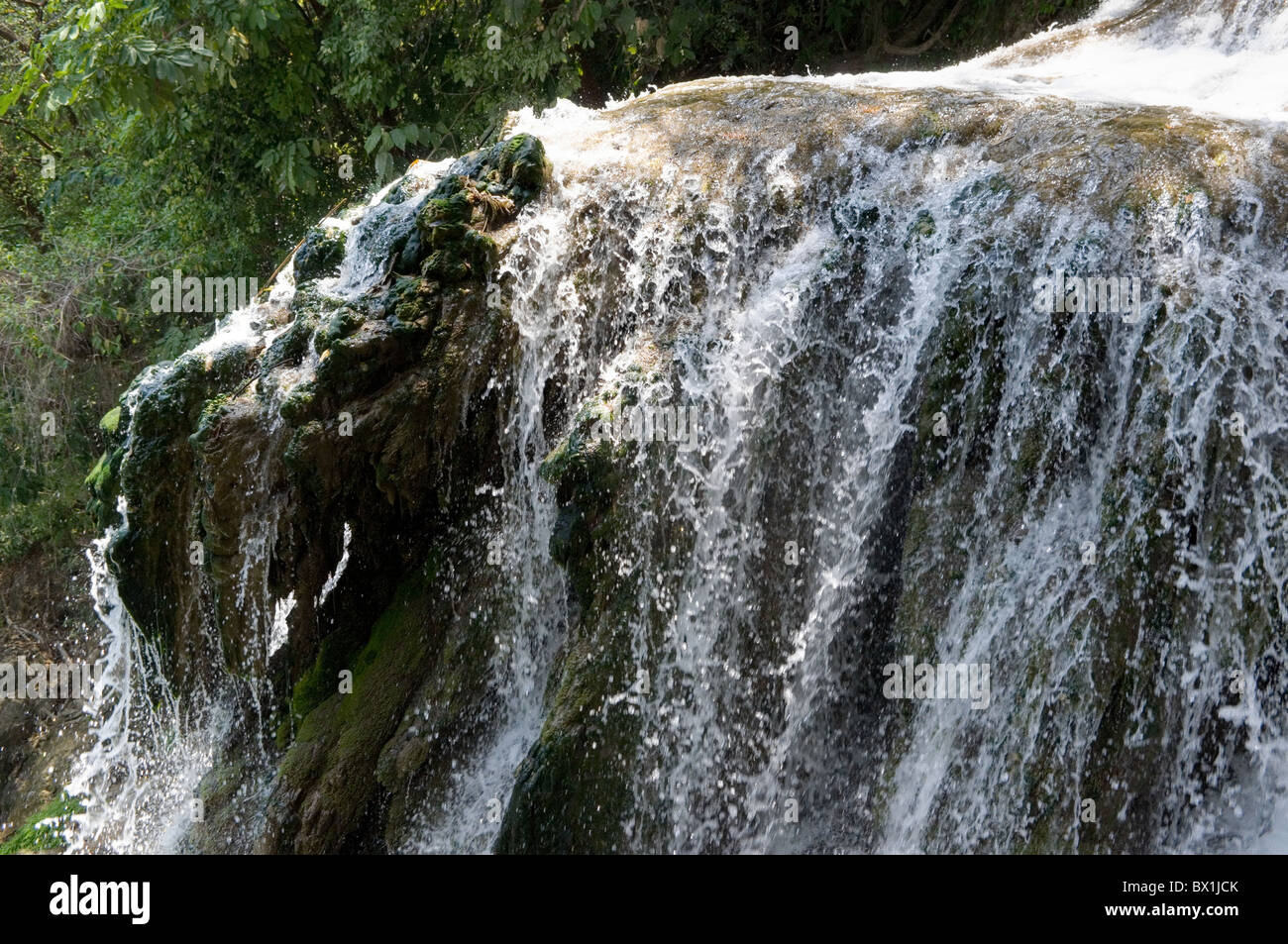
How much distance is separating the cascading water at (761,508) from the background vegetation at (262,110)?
3.24 meters

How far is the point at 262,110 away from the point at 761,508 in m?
A: 6.58

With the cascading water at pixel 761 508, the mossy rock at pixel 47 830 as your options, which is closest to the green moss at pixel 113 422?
the cascading water at pixel 761 508

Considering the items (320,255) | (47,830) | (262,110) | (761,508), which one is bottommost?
(47,830)

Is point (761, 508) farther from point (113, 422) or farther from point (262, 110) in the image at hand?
point (262, 110)

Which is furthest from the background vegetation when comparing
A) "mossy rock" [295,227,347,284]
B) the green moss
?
"mossy rock" [295,227,347,284]

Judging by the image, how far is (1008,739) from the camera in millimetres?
4098

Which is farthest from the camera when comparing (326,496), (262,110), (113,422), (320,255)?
(262,110)

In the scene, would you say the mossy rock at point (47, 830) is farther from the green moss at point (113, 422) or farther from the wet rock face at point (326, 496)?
the green moss at point (113, 422)

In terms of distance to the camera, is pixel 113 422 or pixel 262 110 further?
pixel 262 110

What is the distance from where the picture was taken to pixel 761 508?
4.78 m

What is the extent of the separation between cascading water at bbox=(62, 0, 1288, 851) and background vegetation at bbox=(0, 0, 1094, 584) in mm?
3244

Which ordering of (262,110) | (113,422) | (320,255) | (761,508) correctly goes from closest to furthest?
1. (761,508)
2. (320,255)
3. (113,422)
4. (262,110)

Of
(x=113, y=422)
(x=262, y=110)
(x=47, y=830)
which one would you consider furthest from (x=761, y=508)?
(x=262, y=110)

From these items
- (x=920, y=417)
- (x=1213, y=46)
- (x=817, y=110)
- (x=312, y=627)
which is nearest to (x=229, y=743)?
(x=312, y=627)
